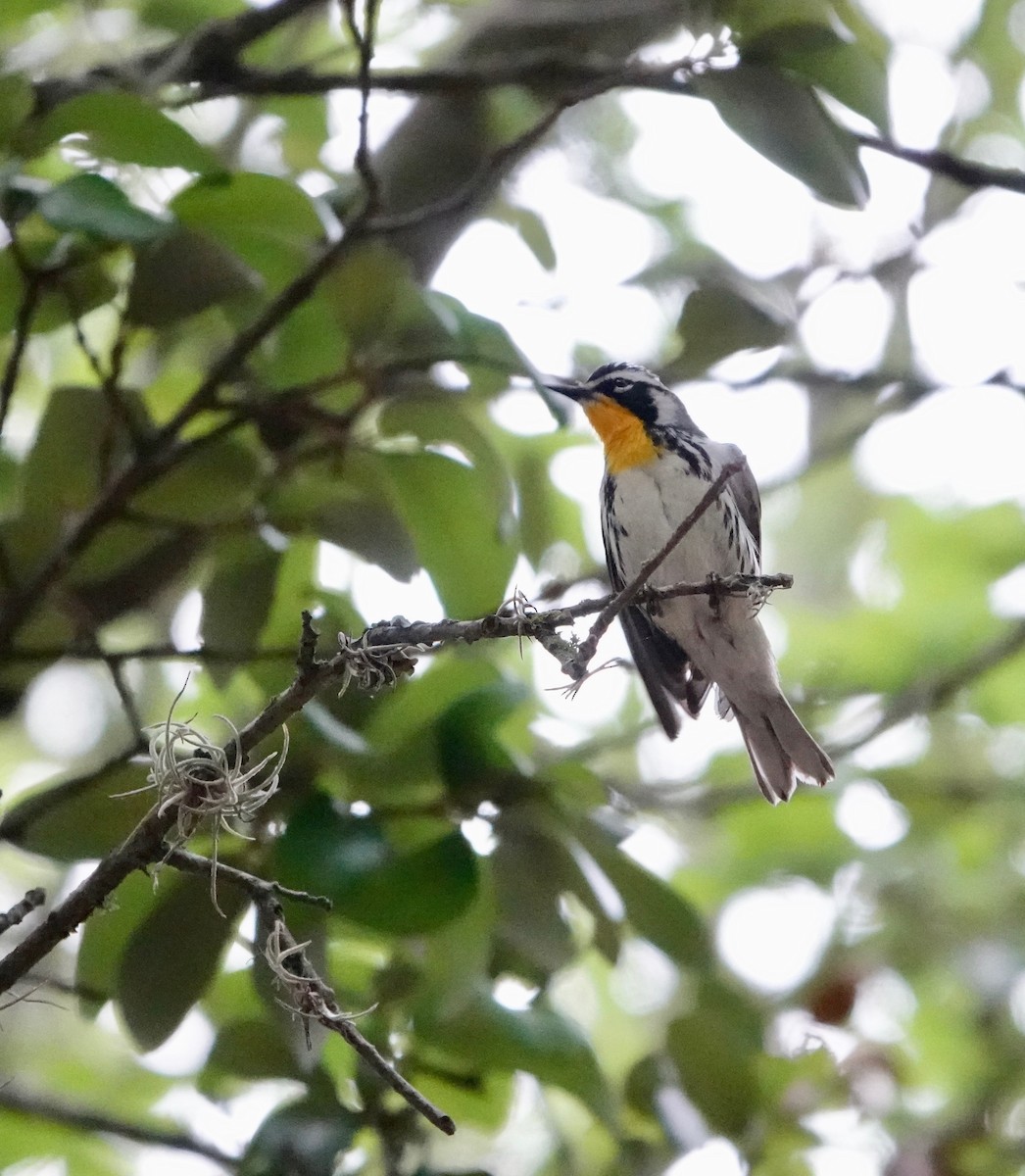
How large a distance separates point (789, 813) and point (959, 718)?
0.69 metres

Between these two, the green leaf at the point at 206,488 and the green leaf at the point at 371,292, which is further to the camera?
the green leaf at the point at 206,488

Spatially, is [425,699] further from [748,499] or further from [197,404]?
[748,499]

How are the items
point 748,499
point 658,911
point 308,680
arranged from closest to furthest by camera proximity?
point 308,680, point 658,911, point 748,499

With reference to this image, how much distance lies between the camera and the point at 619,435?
368 centimetres

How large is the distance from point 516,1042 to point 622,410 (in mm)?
1812

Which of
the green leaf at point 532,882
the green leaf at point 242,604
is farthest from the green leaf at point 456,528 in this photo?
the green leaf at point 532,882

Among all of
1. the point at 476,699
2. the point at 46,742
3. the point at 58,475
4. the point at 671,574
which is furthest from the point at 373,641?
the point at 46,742

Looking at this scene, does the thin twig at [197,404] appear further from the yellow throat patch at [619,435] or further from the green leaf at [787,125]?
the yellow throat patch at [619,435]

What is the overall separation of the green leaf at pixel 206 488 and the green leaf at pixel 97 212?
563 mm

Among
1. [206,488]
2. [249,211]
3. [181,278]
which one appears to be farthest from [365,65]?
[206,488]

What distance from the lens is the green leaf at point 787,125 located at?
91.4 inches

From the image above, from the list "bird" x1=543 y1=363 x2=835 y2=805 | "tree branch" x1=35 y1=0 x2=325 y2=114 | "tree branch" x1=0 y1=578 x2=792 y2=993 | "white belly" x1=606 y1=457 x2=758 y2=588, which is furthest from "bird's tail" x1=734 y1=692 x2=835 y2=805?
"tree branch" x1=35 y1=0 x2=325 y2=114

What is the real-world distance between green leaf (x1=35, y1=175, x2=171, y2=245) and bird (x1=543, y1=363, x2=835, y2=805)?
1.10 meters

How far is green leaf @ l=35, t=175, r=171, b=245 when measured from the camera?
82.3 inches
